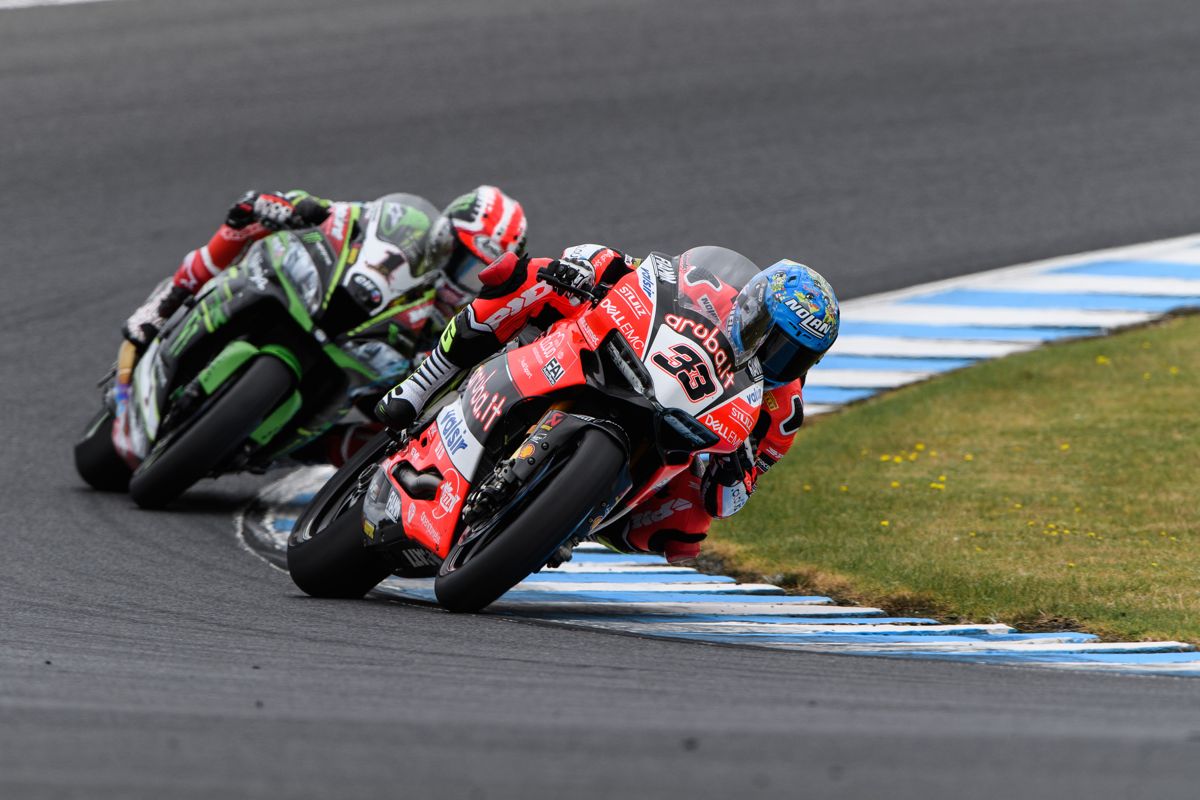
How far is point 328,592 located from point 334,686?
2.26m

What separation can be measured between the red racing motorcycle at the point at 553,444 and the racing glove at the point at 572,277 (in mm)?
133

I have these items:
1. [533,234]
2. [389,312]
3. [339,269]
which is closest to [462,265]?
[389,312]

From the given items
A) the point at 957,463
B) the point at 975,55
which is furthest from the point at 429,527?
the point at 975,55

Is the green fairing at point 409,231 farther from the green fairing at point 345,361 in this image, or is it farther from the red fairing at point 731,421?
the red fairing at point 731,421

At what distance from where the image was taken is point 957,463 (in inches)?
378

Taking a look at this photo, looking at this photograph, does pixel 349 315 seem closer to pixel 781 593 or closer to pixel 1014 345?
pixel 781 593

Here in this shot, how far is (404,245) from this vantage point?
8.77m

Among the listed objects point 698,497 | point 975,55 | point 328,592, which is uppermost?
point 975,55

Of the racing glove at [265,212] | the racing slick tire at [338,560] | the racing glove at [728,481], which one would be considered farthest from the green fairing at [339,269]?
the racing glove at [728,481]

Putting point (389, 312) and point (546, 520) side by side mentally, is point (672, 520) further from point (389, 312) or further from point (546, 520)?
point (389, 312)

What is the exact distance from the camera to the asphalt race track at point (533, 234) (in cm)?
406

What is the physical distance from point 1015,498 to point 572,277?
9.81ft

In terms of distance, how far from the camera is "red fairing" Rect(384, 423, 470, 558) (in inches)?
263

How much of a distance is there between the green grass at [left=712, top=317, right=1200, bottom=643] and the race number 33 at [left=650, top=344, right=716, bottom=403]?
4.89 ft
